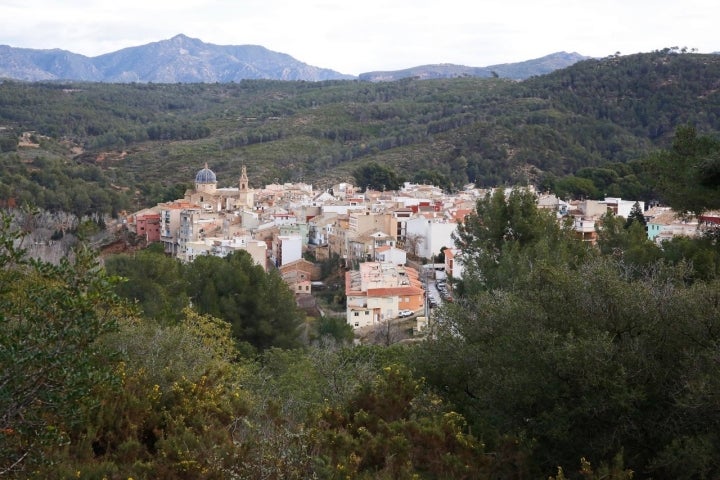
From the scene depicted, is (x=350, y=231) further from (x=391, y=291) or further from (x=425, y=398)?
(x=425, y=398)

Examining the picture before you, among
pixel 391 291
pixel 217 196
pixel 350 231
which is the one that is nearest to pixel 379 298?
pixel 391 291

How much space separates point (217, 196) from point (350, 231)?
41.5 feet

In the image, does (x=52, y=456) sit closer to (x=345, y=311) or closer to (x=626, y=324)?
(x=626, y=324)

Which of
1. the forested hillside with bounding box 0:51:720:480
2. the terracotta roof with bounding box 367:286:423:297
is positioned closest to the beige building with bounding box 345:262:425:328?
the terracotta roof with bounding box 367:286:423:297

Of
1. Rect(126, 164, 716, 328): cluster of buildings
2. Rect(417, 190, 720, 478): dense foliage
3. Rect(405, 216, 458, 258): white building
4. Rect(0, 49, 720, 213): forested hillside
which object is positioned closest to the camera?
Rect(417, 190, 720, 478): dense foliage

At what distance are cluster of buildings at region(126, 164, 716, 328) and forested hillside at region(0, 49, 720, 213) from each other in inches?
295

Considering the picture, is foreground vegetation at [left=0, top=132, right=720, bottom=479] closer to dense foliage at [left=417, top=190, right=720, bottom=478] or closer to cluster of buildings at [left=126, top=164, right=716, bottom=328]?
dense foliage at [left=417, top=190, right=720, bottom=478]

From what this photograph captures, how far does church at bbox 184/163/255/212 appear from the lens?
44125 mm

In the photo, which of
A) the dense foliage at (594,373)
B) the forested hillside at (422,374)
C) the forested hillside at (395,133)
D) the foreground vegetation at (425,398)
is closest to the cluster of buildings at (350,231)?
the forested hillside at (395,133)

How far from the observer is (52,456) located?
551 cm

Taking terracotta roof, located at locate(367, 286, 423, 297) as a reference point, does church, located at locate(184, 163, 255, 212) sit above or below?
above

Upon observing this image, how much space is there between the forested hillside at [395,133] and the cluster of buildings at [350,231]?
749cm

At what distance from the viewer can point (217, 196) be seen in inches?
1795

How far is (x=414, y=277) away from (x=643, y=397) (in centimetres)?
2392
